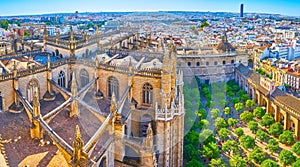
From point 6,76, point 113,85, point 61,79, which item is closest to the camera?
point 6,76

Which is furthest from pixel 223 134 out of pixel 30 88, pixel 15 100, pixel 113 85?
pixel 15 100

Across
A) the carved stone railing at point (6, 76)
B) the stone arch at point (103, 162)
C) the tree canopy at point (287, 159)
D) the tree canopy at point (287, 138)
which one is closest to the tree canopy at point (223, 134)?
the tree canopy at point (287, 138)

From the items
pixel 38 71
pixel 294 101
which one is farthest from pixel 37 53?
pixel 294 101

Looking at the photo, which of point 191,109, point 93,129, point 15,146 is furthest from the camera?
point 191,109

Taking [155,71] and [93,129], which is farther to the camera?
[155,71]

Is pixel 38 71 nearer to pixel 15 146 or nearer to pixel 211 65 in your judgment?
pixel 15 146

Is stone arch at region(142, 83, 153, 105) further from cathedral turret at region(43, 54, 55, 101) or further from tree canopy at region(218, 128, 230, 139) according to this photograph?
tree canopy at region(218, 128, 230, 139)

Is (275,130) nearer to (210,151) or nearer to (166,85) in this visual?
(210,151)

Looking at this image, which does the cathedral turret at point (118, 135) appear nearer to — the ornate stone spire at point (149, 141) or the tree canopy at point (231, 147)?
the ornate stone spire at point (149, 141)
